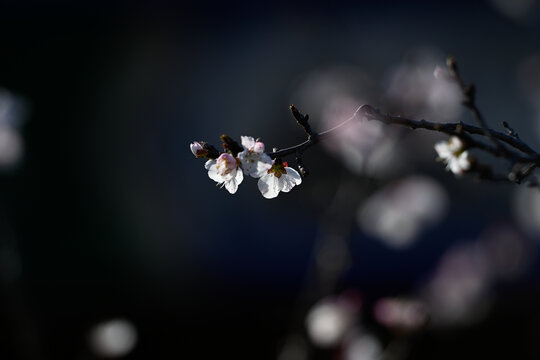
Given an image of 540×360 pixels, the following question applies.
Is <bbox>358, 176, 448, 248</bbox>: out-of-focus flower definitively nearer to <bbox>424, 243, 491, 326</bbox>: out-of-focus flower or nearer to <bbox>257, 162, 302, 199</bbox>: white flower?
<bbox>424, 243, 491, 326</bbox>: out-of-focus flower

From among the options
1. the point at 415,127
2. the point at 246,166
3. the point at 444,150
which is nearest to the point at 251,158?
the point at 246,166

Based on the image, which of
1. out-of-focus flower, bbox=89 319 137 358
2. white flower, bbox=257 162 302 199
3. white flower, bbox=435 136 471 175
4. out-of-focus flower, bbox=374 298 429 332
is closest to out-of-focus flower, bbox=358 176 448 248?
out-of-focus flower, bbox=374 298 429 332

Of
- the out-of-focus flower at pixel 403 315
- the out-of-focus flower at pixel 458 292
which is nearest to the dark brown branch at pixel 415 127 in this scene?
the out-of-focus flower at pixel 403 315

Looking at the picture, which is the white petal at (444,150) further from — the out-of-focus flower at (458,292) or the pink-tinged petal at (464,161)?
the out-of-focus flower at (458,292)

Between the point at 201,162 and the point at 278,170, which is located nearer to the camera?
the point at 278,170

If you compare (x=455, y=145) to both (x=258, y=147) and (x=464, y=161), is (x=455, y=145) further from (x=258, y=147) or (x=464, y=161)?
(x=258, y=147)

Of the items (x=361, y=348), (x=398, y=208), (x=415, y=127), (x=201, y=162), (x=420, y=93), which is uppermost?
(x=201, y=162)
